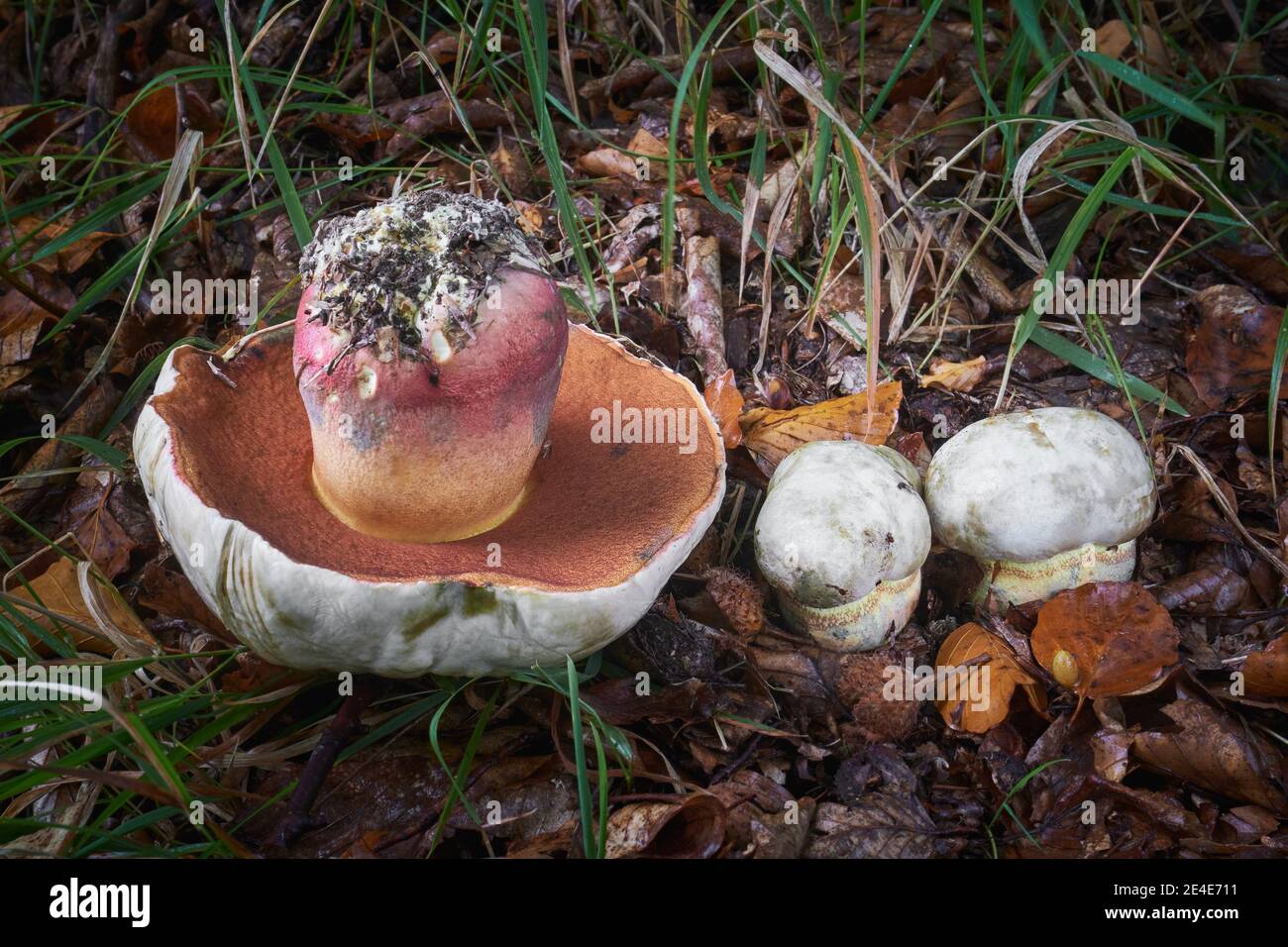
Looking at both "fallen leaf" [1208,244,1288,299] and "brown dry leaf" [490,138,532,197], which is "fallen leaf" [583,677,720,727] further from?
"fallen leaf" [1208,244,1288,299]

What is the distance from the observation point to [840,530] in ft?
6.26

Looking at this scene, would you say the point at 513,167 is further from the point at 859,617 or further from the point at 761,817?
the point at 761,817

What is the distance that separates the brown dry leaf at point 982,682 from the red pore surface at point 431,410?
0.99m

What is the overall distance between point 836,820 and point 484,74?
2623mm

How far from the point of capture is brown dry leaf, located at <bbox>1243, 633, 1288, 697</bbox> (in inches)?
75.9

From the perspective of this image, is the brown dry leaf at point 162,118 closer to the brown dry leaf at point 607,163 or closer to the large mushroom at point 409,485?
the brown dry leaf at point 607,163

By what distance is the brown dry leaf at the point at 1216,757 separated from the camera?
1812mm

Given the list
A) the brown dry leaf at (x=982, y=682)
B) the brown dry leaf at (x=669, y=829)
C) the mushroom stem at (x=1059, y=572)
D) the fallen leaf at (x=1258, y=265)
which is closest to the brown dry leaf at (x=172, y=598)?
the brown dry leaf at (x=669, y=829)

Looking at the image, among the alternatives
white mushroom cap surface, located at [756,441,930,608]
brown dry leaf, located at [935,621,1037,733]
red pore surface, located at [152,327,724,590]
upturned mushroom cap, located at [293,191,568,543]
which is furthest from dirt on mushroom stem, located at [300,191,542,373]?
brown dry leaf, located at [935,621,1037,733]

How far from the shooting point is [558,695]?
1.89m

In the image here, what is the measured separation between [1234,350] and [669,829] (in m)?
2.03
